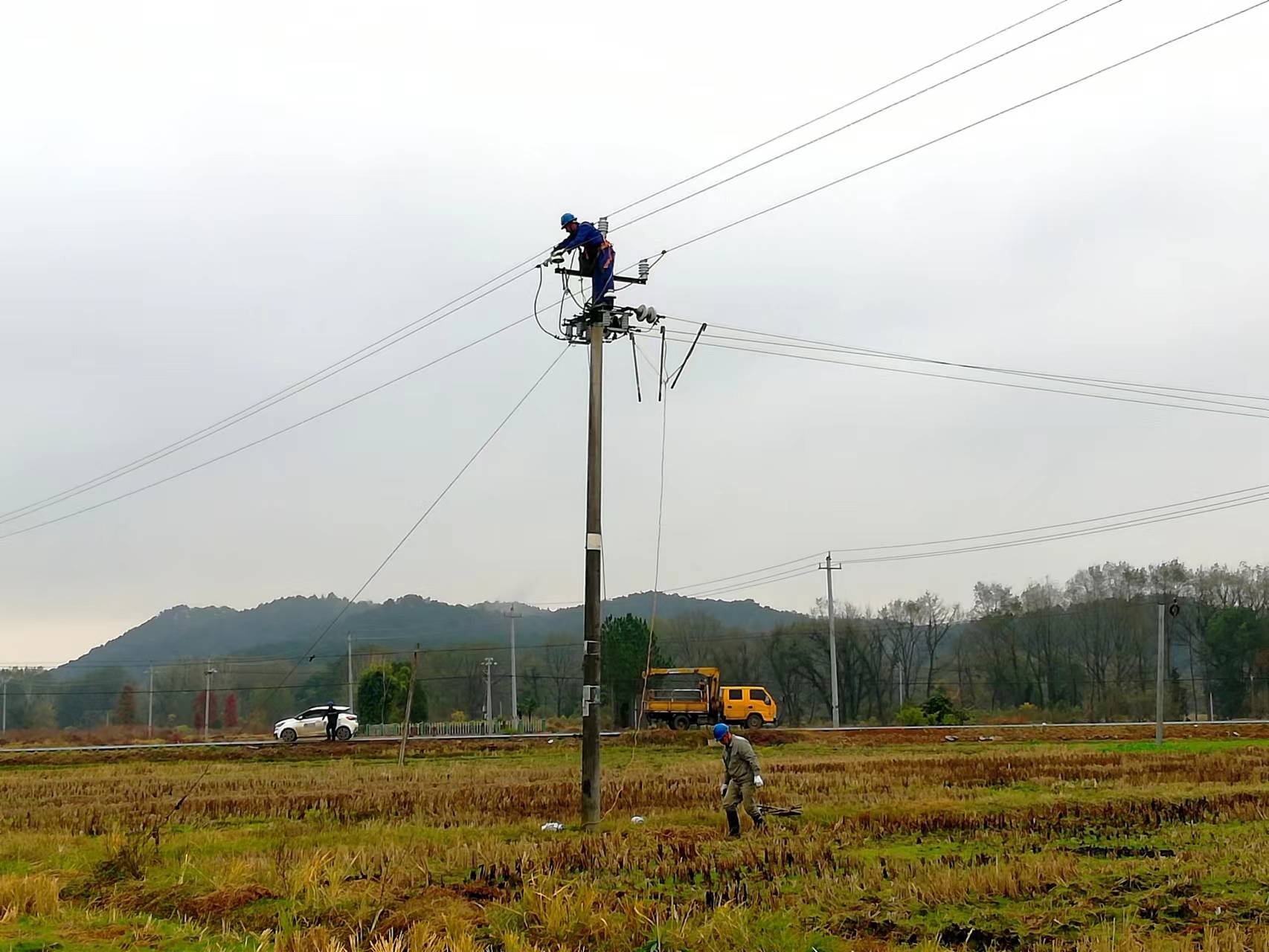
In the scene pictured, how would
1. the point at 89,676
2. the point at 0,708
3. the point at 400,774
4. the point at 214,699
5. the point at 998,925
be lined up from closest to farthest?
the point at 998,925 → the point at 400,774 → the point at 0,708 → the point at 214,699 → the point at 89,676

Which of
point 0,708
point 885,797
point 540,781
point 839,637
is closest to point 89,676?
point 0,708

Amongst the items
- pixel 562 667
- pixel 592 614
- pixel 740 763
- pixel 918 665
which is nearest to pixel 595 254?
pixel 592 614

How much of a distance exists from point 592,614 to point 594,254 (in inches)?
251

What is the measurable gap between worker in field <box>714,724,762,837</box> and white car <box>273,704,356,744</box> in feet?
132

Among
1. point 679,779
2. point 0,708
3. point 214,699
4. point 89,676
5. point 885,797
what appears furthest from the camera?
point 89,676

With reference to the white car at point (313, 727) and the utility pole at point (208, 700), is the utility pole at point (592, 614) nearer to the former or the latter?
the white car at point (313, 727)

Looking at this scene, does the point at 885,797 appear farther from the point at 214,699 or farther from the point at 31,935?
the point at 214,699

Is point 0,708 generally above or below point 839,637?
below

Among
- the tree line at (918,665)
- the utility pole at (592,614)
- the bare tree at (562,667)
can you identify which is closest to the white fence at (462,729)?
the tree line at (918,665)

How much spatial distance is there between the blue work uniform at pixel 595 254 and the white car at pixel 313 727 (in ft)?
130

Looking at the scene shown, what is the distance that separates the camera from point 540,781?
29312 millimetres

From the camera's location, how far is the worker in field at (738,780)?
59.9 ft

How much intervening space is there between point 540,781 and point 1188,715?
75.9m

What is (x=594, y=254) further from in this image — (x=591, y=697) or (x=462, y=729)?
(x=462, y=729)
